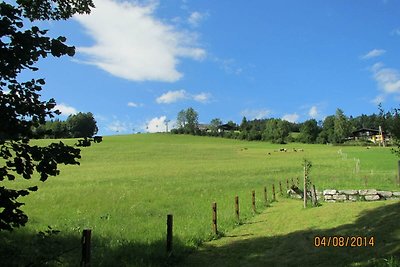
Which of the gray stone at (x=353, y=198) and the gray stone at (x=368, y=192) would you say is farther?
the gray stone at (x=353, y=198)

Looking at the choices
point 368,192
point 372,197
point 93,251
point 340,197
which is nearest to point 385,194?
point 372,197

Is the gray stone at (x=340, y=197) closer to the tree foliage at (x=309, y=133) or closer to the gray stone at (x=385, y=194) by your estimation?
the gray stone at (x=385, y=194)

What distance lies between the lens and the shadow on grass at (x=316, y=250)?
9602 mm

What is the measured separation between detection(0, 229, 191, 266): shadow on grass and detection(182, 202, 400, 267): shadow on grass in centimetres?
83

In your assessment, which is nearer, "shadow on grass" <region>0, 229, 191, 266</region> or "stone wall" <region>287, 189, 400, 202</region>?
"shadow on grass" <region>0, 229, 191, 266</region>

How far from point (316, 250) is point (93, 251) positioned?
630cm

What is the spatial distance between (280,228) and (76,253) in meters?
7.75

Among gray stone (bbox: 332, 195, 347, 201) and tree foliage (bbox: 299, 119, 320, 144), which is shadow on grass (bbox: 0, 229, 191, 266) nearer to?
gray stone (bbox: 332, 195, 347, 201)

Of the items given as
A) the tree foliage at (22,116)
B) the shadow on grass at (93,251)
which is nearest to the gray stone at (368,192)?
the shadow on grass at (93,251)

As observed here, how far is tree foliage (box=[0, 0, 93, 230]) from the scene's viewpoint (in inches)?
200
